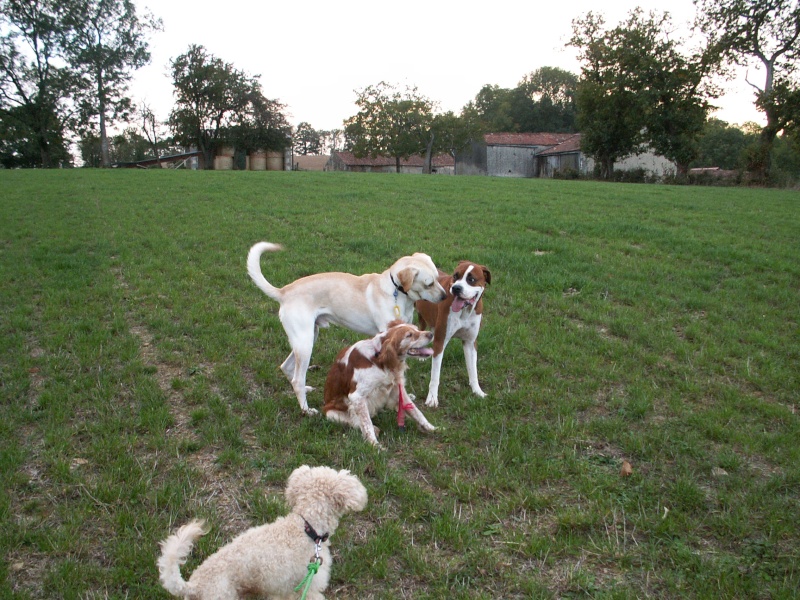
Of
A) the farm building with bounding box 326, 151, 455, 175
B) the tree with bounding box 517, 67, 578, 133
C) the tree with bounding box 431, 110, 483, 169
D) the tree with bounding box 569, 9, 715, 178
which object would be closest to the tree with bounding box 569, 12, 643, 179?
the tree with bounding box 569, 9, 715, 178

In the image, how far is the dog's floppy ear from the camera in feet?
16.5

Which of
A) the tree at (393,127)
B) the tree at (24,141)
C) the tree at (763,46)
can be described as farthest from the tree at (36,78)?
the tree at (763,46)

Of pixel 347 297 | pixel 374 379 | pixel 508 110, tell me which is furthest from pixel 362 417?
pixel 508 110

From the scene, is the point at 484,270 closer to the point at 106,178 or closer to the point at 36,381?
the point at 36,381

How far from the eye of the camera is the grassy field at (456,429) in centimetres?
304

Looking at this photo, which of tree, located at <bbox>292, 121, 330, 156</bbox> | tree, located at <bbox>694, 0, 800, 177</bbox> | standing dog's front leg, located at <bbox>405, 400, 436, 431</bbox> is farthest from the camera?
tree, located at <bbox>292, 121, 330, 156</bbox>

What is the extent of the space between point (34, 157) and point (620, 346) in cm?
6103

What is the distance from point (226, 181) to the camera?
22328 mm

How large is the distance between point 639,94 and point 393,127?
28.9 m

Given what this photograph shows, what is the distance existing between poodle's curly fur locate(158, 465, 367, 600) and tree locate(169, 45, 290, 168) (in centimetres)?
6394

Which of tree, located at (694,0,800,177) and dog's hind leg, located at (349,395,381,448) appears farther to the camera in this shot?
tree, located at (694,0,800,177)

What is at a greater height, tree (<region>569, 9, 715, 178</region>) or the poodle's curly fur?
tree (<region>569, 9, 715, 178</region>)

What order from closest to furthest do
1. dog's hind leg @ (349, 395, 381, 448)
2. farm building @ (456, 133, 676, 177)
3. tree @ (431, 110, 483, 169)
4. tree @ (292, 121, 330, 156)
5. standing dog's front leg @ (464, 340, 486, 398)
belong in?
1. dog's hind leg @ (349, 395, 381, 448)
2. standing dog's front leg @ (464, 340, 486, 398)
3. farm building @ (456, 133, 676, 177)
4. tree @ (431, 110, 483, 169)
5. tree @ (292, 121, 330, 156)

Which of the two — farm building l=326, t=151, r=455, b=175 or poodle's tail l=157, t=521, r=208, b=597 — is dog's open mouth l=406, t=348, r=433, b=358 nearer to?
poodle's tail l=157, t=521, r=208, b=597
